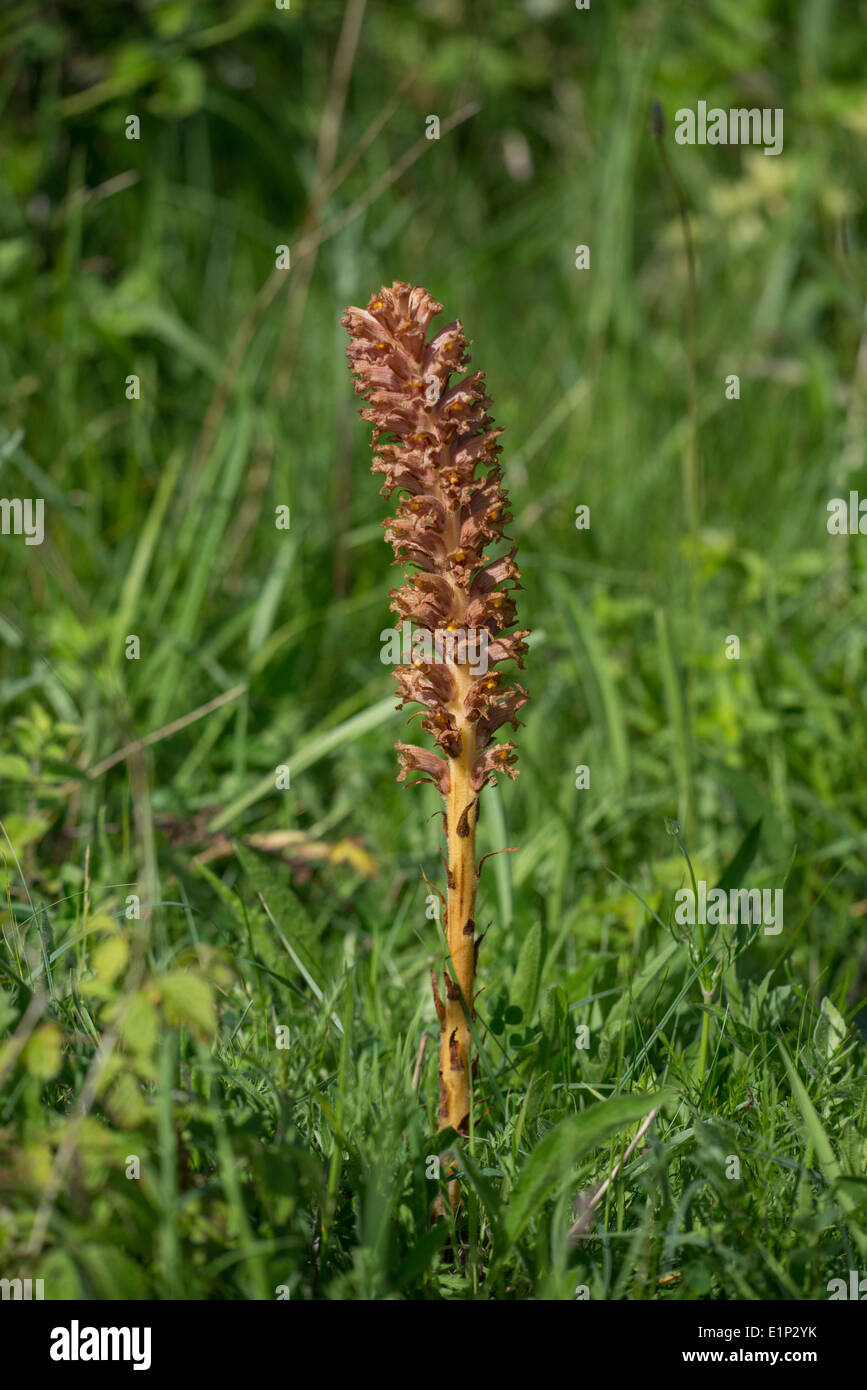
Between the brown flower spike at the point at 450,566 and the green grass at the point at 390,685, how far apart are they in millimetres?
286

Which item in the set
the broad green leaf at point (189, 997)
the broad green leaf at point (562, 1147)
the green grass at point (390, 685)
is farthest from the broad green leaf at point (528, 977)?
the broad green leaf at point (189, 997)

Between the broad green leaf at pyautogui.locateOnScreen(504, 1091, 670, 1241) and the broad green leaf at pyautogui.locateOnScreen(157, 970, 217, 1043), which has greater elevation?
the broad green leaf at pyautogui.locateOnScreen(157, 970, 217, 1043)

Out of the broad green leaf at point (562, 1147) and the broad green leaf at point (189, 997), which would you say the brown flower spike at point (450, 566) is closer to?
the broad green leaf at point (562, 1147)

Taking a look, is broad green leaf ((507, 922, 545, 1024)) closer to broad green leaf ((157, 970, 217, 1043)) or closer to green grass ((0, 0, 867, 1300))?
green grass ((0, 0, 867, 1300))

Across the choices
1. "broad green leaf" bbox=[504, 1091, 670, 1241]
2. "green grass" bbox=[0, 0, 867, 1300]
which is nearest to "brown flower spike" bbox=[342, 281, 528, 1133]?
"broad green leaf" bbox=[504, 1091, 670, 1241]

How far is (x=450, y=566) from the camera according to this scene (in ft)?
4.84

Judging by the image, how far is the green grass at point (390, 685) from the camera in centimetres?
145

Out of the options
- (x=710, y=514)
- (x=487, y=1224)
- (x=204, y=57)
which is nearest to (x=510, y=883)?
(x=487, y=1224)

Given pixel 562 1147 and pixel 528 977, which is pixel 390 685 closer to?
pixel 528 977

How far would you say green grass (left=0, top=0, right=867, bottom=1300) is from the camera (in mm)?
1450

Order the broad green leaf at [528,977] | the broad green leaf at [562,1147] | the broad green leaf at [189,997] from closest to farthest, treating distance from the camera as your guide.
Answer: the broad green leaf at [189,997] → the broad green leaf at [562,1147] → the broad green leaf at [528,977]

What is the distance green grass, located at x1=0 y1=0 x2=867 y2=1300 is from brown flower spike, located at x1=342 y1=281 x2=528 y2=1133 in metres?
0.29
